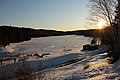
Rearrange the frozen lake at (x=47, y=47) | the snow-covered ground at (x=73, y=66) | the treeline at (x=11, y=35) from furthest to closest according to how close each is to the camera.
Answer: the treeline at (x=11, y=35), the frozen lake at (x=47, y=47), the snow-covered ground at (x=73, y=66)

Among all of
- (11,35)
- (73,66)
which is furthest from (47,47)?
(73,66)

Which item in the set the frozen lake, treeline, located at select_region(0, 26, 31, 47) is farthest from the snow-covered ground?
treeline, located at select_region(0, 26, 31, 47)

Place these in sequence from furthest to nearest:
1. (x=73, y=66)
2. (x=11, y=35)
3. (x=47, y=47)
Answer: (x=11, y=35) → (x=47, y=47) → (x=73, y=66)

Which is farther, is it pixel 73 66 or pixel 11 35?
pixel 11 35

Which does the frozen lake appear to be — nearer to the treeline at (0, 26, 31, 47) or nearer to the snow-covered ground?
the treeline at (0, 26, 31, 47)

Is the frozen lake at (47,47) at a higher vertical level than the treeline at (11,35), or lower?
lower

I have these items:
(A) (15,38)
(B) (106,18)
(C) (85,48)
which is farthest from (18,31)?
(B) (106,18)

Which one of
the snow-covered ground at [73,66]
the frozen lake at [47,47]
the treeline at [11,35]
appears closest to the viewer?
the snow-covered ground at [73,66]

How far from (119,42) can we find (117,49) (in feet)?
5.25

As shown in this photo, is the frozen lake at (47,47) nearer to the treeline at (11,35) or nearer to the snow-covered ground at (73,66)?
the treeline at (11,35)

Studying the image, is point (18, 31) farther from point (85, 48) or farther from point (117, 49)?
point (117, 49)

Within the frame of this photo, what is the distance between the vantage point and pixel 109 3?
30.0m

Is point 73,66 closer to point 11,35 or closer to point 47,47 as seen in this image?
point 47,47

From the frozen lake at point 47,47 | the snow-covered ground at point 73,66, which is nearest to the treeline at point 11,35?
the frozen lake at point 47,47
